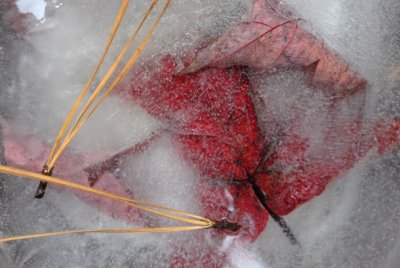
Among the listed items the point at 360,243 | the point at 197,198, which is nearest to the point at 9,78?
the point at 197,198

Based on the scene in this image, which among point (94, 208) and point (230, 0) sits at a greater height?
point (230, 0)

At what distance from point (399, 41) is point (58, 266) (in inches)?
26.1

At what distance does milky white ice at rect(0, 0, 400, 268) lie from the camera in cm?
71

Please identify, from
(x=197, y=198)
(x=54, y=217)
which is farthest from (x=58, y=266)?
(x=197, y=198)

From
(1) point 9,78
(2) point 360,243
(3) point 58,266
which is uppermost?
(2) point 360,243

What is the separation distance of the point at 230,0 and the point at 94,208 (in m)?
0.40

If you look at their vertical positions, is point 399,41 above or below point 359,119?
above

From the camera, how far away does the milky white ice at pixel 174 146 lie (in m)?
0.71

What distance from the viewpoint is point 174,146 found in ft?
2.29

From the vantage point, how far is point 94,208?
2.35ft

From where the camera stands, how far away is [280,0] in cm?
69

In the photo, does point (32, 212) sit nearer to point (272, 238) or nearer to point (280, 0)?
point (272, 238)

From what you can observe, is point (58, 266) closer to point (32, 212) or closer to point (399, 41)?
point (32, 212)

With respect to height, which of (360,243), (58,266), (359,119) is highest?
(359,119)
